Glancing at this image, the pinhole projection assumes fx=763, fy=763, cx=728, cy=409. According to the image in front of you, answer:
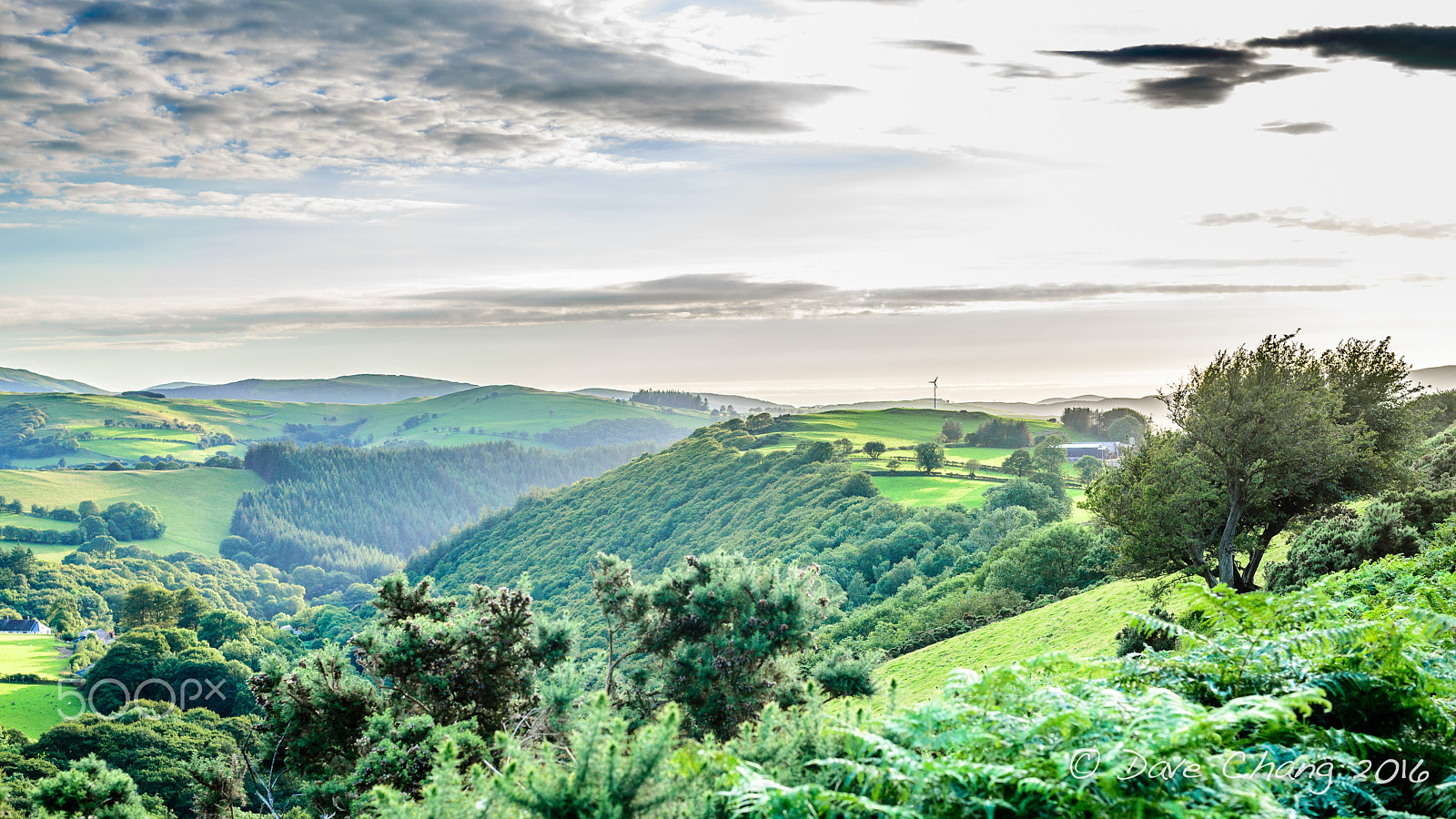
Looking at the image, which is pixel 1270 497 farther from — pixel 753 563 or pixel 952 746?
pixel 952 746

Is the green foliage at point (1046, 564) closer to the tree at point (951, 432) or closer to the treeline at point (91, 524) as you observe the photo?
the tree at point (951, 432)

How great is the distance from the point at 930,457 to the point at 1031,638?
243 feet

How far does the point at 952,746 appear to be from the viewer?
5051 millimetres

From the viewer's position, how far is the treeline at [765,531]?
53031mm

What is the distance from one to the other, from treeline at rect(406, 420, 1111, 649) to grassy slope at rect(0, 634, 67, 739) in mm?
36519

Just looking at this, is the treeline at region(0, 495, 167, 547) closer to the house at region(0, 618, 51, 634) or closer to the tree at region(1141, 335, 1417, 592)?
the house at region(0, 618, 51, 634)

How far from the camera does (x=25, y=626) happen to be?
102562 millimetres

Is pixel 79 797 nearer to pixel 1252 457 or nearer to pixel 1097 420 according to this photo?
pixel 1252 457

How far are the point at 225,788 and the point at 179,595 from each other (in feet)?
284

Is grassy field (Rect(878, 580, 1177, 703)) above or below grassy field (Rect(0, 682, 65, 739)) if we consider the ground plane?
above

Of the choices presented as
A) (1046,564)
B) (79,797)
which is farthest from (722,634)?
(1046,564)

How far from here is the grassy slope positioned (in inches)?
2164

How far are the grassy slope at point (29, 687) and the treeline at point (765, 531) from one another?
36.5 metres

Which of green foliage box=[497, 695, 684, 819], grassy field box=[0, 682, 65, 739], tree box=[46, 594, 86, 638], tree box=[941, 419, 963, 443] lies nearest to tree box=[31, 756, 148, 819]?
green foliage box=[497, 695, 684, 819]
